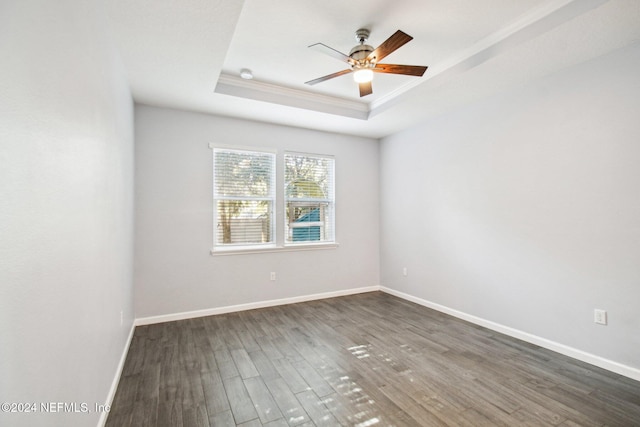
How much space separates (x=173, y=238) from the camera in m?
3.73

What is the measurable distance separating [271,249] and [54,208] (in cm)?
324

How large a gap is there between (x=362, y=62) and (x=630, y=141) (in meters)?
2.26

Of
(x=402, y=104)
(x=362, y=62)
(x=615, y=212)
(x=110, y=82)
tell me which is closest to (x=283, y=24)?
(x=362, y=62)

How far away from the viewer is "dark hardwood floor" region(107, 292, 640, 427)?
194 centimetres

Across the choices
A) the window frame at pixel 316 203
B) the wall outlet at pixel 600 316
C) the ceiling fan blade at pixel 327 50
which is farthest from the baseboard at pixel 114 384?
the wall outlet at pixel 600 316

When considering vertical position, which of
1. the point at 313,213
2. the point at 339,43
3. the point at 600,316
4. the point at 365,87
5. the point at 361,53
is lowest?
the point at 600,316

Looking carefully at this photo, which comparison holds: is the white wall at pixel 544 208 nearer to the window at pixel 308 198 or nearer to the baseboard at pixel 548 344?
the baseboard at pixel 548 344

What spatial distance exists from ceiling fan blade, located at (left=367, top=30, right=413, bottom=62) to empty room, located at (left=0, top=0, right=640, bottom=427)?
20 millimetres

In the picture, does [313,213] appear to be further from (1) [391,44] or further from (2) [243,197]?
(1) [391,44]

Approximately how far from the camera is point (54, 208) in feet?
3.62

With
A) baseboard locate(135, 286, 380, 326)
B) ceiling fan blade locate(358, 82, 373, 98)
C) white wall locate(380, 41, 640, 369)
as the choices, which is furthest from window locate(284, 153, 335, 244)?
ceiling fan blade locate(358, 82, 373, 98)

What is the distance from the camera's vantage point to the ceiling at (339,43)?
6.93 ft

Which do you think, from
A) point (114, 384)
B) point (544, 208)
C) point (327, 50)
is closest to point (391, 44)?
point (327, 50)

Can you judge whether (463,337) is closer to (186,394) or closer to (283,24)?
(186,394)
